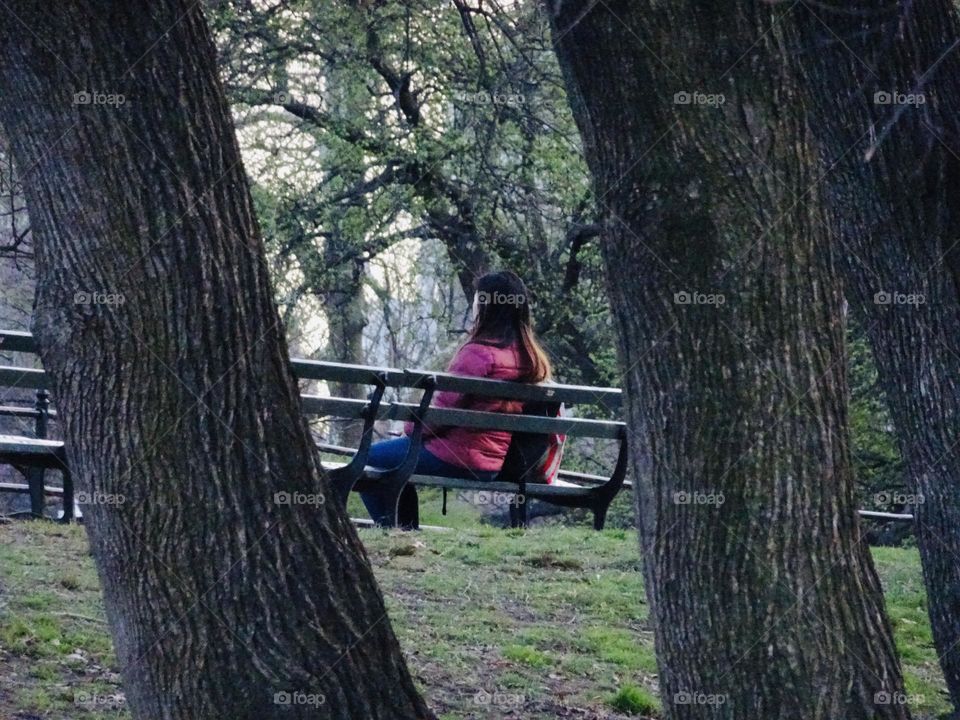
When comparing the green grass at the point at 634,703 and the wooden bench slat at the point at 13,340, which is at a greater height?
the wooden bench slat at the point at 13,340

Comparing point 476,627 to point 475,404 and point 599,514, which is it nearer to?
point 475,404

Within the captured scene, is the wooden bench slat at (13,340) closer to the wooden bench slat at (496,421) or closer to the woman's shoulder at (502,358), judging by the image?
the wooden bench slat at (496,421)

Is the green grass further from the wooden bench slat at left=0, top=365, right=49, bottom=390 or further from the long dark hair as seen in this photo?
the wooden bench slat at left=0, top=365, right=49, bottom=390

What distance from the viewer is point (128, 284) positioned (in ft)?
11.1

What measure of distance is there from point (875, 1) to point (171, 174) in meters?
3.01

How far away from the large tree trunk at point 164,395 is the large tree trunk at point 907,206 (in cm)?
247

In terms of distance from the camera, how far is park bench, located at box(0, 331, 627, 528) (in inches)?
254

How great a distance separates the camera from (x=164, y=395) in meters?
3.38

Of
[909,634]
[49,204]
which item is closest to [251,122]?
[909,634]

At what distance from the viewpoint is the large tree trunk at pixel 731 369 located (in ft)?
11.1

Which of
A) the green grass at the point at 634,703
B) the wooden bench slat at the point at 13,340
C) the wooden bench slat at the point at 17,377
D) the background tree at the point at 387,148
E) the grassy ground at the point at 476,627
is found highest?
the background tree at the point at 387,148

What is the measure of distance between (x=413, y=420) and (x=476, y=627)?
68.6 inches

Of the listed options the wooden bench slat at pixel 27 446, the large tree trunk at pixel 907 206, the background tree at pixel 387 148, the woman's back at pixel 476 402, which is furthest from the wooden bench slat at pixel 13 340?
the background tree at pixel 387 148

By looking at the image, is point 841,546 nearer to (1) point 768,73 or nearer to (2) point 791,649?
(2) point 791,649
